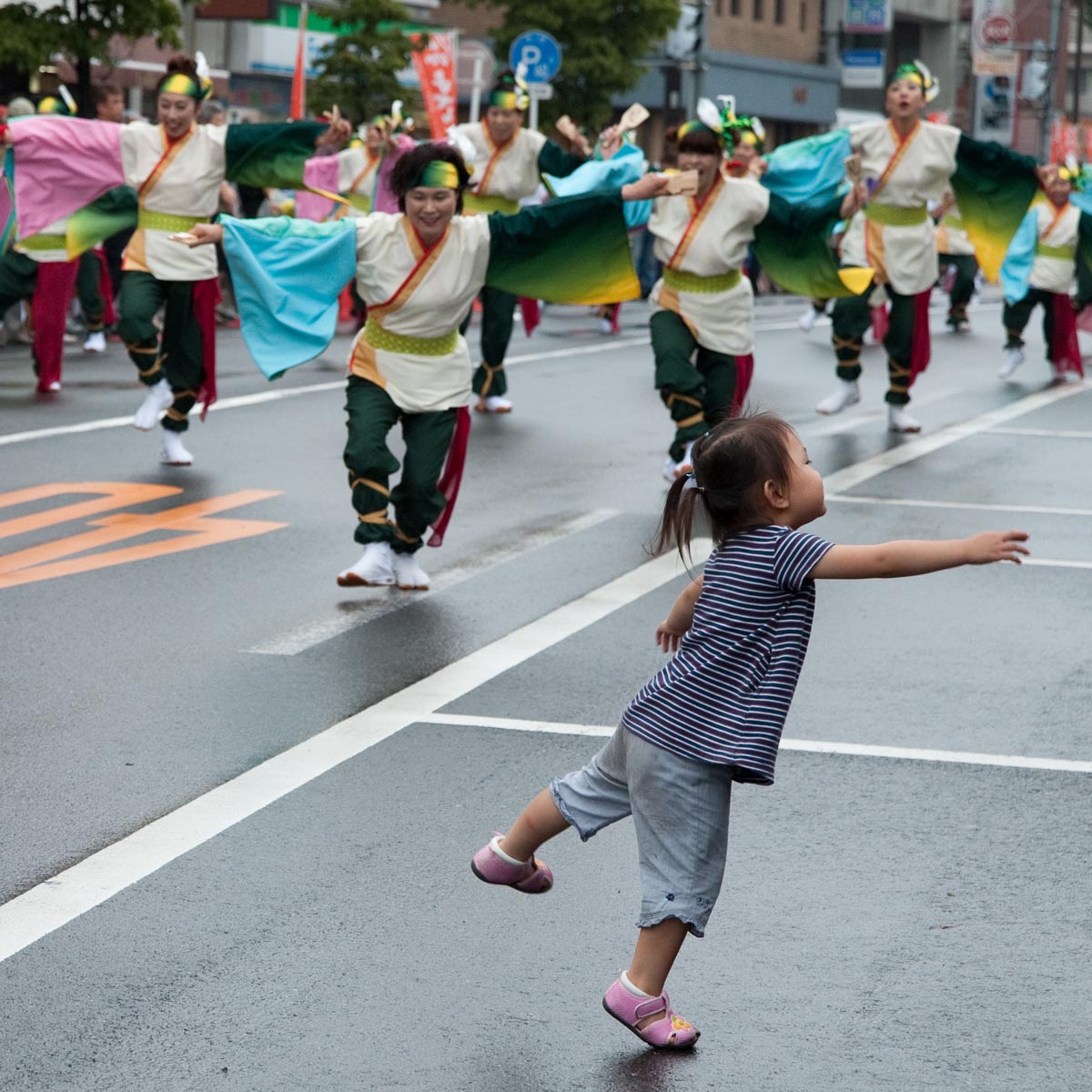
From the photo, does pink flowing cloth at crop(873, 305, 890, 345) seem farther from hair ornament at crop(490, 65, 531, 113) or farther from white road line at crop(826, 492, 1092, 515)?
white road line at crop(826, 492, 1092, 515)

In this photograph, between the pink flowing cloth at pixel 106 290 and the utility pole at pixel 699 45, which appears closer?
the pink flowing cloth at pixel 106 290

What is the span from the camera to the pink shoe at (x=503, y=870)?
4172 mm

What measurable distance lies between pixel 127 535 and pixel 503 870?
493 cm

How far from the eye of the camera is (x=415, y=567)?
8000 mm

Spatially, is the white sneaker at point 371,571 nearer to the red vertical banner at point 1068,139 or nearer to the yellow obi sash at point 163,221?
the yellow obi sash at point 163,221

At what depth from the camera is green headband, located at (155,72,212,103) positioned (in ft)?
34.1

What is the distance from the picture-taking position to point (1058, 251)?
16844 millimetres

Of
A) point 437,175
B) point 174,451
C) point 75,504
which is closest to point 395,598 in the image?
point 437,175

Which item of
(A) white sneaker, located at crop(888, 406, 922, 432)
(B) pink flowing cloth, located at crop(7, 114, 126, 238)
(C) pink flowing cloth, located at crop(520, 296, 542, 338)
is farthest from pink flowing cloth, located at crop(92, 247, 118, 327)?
(A) white sneaker, located at crop(888, 406, 922, 432)

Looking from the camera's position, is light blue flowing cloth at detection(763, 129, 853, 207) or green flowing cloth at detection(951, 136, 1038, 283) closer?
green flowing cloth at detection(951, 136, 1038, 283)

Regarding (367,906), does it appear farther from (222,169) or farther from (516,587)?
(222,169)

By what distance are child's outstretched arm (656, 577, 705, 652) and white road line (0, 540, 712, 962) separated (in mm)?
1330

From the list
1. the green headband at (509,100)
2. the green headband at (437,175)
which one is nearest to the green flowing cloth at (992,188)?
the green headband at (509,100)

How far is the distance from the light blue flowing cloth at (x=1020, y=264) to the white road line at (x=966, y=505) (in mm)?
6085
